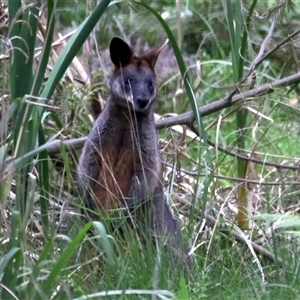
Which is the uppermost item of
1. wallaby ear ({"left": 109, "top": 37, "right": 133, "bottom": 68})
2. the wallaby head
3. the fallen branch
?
wallaby ear ({"left": 109, "top": 37, "right": 133, "bottom": 68})

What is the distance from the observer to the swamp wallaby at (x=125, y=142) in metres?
4.16

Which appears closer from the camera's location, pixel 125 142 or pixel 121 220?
pixel 121 220

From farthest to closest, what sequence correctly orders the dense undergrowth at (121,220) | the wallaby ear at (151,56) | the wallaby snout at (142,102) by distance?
1. the wallaby ear at (151,56)
2. the wallaby snout at (142,102)
3. the dense undergrowth at (121,220)

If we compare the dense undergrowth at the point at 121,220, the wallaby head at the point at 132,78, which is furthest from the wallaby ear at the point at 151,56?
the dense undergrowth at the point at 121,220

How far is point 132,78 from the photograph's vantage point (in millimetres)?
4250

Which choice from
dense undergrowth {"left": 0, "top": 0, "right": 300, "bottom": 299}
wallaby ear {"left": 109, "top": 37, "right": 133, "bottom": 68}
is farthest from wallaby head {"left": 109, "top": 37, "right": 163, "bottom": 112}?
dense undergrowth {"left": 0, "top": 0, "right": 300, "bottom": 299}

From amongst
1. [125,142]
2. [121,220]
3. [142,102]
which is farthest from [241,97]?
[121,220]

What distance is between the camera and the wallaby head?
13.7 ft

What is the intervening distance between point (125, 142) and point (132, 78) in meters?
0.33

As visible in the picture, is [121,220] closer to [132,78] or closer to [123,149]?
[123,149]

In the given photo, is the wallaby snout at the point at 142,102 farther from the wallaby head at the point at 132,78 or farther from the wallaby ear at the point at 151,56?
the wallaby ear at the point at 151,56

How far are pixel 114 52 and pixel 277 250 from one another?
138 cm

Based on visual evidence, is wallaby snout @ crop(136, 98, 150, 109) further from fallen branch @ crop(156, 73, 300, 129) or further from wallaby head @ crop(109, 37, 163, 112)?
fallen branch @ crop(156, 73, 300, 129)

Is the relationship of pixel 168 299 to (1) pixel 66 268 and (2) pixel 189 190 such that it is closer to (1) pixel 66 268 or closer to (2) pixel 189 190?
(1) pixel 66 268
